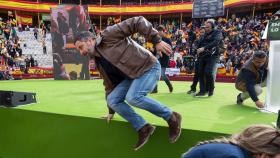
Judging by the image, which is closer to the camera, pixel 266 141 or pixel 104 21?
pixel 266 141

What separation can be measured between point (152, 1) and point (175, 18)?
2257 millimetres

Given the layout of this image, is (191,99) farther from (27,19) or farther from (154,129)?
(27,19)

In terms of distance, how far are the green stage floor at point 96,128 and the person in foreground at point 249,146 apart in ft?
3.24

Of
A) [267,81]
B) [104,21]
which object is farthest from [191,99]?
[104,21]

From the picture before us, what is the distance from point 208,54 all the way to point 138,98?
7.49 ft

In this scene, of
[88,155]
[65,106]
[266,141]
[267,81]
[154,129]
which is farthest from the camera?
[65,106]

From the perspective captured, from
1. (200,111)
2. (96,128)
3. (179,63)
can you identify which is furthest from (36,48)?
(200,111)

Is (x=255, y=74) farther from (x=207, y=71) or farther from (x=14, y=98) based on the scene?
(x=14, y=98)

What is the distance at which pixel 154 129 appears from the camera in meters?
2.65

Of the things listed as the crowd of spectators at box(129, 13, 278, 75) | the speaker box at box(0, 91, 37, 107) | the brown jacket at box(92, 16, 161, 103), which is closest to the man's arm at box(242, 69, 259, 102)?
the brown jacket at box(92, 16, 161, 103)

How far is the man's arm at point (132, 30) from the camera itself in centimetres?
232

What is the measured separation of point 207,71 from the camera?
4406 mm

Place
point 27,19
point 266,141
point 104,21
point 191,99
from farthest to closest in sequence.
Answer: point 104,21, point 27,19, point 191,99, point 266,141

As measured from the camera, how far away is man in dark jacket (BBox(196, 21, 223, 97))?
4.39 metres
